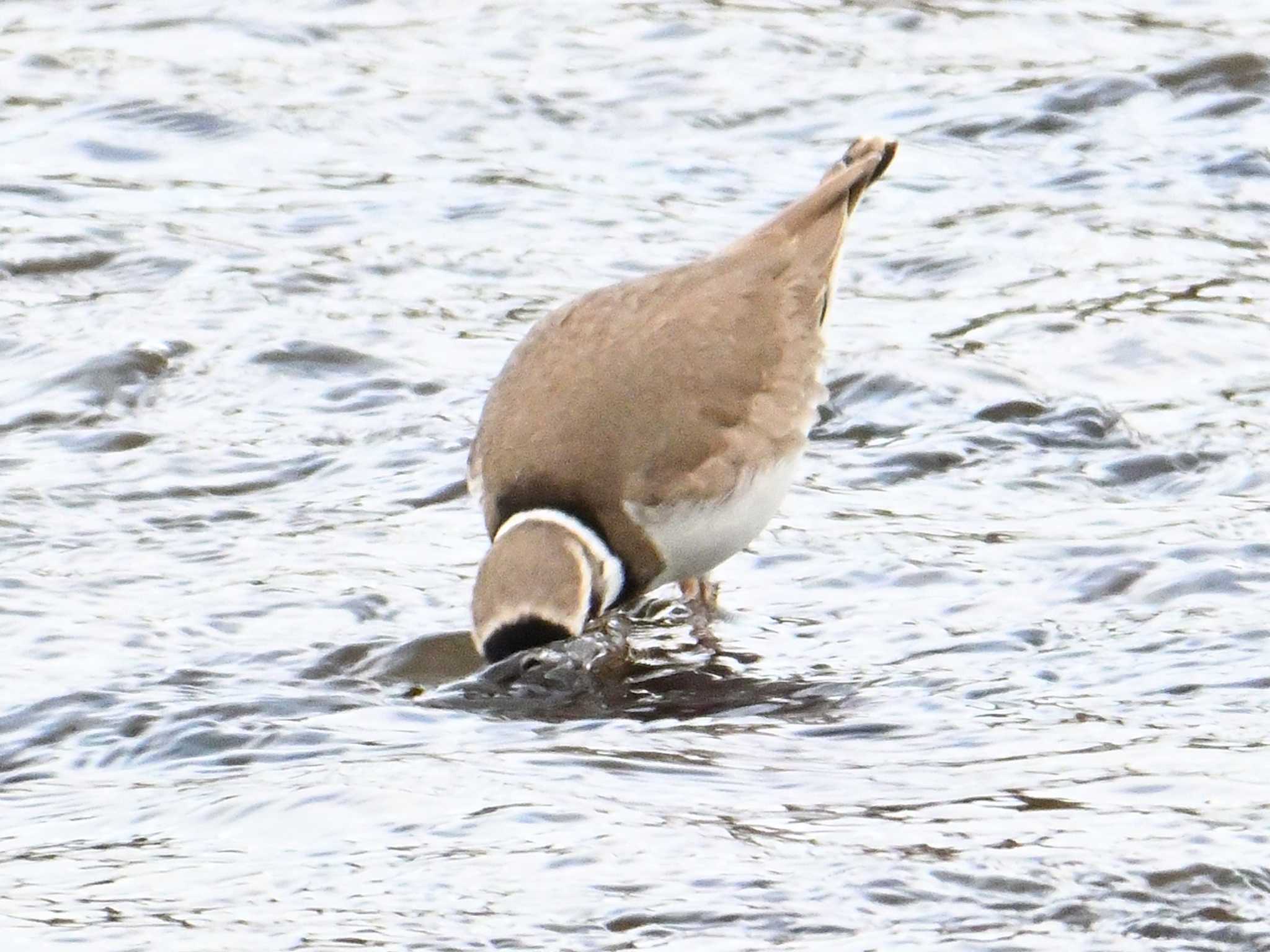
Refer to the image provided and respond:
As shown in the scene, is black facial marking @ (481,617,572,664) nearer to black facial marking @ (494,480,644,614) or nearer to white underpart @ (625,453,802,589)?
black facial marking @ (494,480,644,614)

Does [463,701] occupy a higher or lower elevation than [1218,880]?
lower

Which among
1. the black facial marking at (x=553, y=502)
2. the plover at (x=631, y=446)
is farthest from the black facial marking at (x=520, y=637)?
the black facial marking at (x=553, y=502)

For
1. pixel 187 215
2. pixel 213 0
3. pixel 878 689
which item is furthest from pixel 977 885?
pixel 213 0

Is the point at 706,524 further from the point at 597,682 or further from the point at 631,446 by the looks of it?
the point at 597,682

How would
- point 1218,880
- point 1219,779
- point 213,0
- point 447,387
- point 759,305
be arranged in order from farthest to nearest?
1. point 213,0
2. point 447,387
3. point 759,305
4. point 1219,779
5. point 1218,880

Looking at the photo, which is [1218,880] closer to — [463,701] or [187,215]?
[463,701]

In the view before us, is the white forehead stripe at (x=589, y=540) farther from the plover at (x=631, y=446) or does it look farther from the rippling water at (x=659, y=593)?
the rippling water at (x=659, y=593)

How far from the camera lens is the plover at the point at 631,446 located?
6648mm

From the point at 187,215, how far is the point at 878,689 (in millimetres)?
5256

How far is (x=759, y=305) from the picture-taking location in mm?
7734

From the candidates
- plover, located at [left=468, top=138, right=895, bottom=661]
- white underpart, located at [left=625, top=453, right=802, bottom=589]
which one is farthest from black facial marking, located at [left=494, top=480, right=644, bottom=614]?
white underpart, located at [left=625, top=453, right=802, bottom=589]

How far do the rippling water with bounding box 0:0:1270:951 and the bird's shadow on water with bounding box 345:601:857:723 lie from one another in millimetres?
22

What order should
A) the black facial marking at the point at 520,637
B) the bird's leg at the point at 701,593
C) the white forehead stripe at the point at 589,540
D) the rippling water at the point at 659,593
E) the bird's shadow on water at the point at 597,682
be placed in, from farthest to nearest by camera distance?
the bird's leg at the point at 701,593, the white forehead stripe at the point at 589,540, the bird's shadow on water at the point at 597,682, the black facial marking at the point at 520,637, the rippling water at the point at 659,593

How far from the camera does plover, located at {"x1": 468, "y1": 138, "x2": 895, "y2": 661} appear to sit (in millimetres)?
6648
